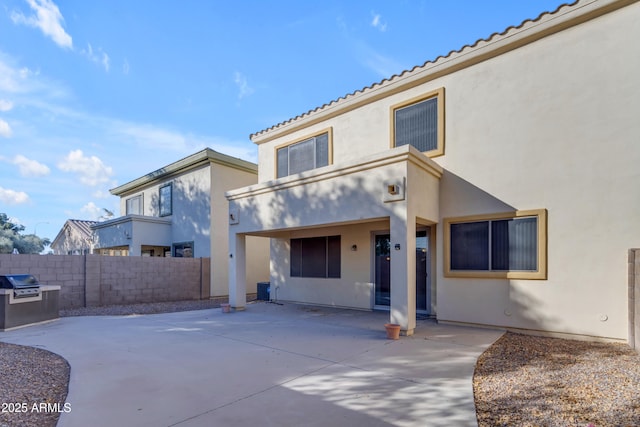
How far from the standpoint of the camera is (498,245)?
8055 millimetres

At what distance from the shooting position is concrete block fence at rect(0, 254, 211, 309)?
11.2 m

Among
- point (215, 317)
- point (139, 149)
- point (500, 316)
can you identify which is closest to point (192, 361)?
point (215, 317)

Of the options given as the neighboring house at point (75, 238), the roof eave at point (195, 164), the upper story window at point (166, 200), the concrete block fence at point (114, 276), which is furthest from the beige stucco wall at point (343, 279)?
the neighboring house at point (75, 238)

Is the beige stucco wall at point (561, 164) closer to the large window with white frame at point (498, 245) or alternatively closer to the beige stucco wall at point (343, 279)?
the large window with white frame at point (498, 245)

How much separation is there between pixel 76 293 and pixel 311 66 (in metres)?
11.8

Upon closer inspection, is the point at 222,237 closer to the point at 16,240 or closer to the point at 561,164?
the point at 561,164

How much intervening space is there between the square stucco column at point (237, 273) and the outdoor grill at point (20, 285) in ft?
16.5

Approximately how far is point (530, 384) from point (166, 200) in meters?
17.7

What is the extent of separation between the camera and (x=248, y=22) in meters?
11.1

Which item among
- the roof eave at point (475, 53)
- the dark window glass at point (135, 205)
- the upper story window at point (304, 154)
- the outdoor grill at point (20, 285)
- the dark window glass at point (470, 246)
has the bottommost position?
the outdoor grill at point (20, 285)

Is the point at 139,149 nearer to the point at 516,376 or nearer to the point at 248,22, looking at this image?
the point at 248,22

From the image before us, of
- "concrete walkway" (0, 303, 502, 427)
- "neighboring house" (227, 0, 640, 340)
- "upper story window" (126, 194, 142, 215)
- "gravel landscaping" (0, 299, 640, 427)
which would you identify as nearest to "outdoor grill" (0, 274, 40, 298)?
"concrete walkway" (0, 303, 502, 427)

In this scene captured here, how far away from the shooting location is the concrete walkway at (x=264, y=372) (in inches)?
144

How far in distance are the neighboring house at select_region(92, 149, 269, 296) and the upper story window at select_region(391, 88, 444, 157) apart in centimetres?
911
